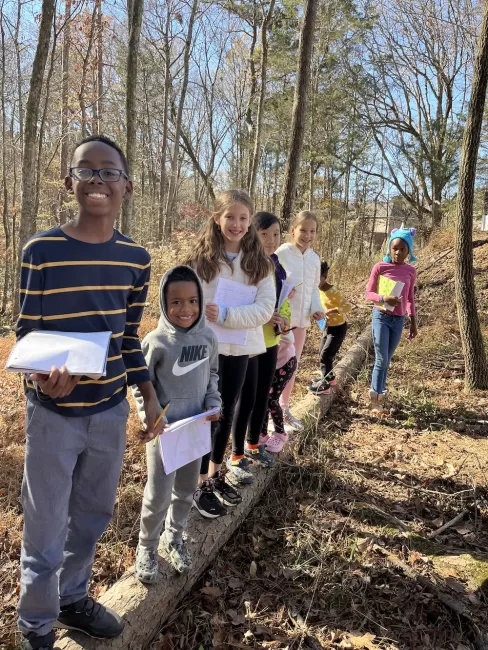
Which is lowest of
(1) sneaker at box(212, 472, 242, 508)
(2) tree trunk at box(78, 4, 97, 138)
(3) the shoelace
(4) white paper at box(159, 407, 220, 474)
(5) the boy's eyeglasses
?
(3) the shoelace

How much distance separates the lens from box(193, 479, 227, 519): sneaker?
2.76 m

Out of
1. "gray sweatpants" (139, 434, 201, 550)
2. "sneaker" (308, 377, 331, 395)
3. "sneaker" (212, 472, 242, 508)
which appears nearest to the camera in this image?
"gray sweatpants" (139, 434, 201, 550)

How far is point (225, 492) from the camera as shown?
9.65ft

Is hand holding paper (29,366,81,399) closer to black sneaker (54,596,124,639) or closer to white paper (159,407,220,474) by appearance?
white paper (159,407,220,474)

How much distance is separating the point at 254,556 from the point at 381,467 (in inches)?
61.2

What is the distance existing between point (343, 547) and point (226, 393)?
1249mm

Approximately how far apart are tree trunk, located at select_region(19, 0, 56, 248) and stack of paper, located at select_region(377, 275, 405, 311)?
6.98 metres

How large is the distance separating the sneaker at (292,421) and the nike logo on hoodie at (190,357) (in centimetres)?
213

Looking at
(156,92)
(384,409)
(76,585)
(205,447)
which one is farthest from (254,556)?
(156,92)

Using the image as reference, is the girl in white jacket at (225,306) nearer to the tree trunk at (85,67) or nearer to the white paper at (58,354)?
the white paper at (58,354)

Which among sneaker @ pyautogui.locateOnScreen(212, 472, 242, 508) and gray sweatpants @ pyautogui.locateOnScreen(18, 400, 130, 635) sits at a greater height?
gray sweatpants @ pyautogui.locateOnScreen(18, 400, 130, 635)

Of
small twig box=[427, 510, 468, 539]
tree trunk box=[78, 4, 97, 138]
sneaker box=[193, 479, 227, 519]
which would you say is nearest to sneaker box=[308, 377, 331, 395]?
small twig box=[427, 510, 468, 539]

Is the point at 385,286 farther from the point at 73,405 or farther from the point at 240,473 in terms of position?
the point at 73,405

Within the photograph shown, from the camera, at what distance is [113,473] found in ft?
6.01
